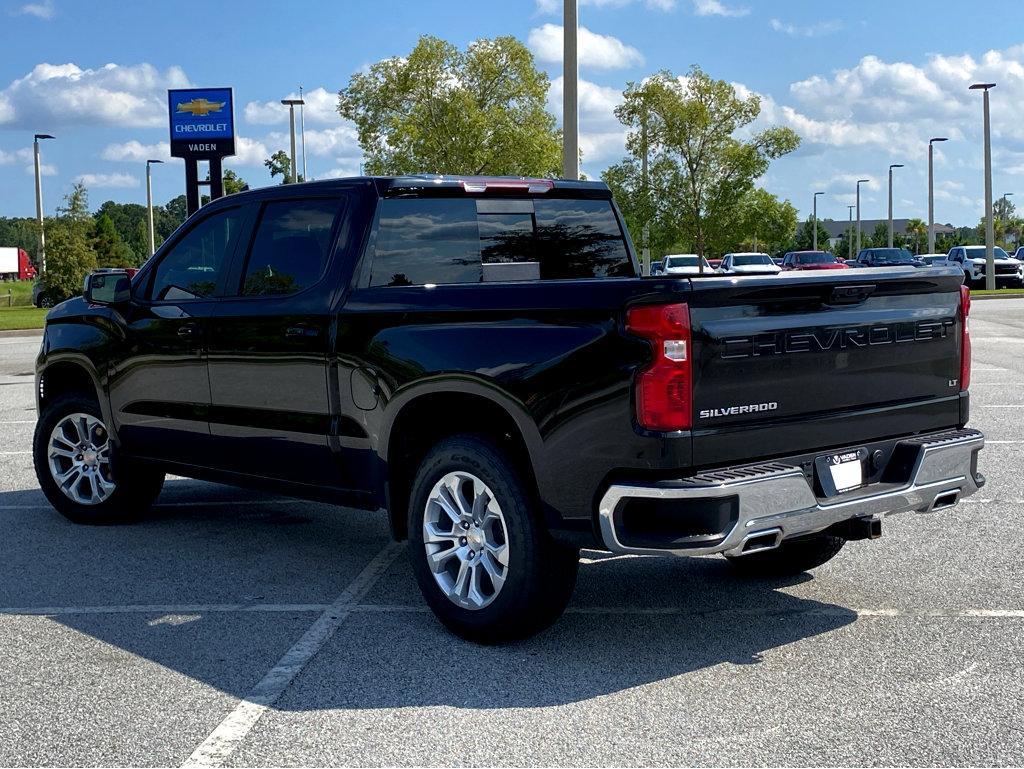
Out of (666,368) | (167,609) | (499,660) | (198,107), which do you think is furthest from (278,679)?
(198,107)

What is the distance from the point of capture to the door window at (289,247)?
6.07m

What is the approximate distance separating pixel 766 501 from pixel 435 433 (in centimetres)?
163

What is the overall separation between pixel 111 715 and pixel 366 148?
38.2 metres

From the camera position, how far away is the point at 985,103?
47750 mm

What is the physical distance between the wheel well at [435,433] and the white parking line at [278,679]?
18.3 inches

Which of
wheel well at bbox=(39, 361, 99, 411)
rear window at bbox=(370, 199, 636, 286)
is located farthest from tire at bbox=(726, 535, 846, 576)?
→ wheel well at bbox=(39, 361, 99, 411)

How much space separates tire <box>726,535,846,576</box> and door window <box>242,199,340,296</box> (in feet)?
8.03

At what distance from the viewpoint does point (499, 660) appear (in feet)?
16.3

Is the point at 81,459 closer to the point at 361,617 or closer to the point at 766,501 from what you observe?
the point at 361,617

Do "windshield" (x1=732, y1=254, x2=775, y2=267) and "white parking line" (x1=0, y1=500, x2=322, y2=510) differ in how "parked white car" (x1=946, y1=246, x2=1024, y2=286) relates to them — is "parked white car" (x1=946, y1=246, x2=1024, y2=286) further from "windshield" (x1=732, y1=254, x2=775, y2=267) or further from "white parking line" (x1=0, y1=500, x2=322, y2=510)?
"white parking line" (x1=0, y1=500, x2=322, y2=510)

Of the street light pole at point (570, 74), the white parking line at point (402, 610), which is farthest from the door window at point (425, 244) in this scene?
the street light pole at point (570, 74)

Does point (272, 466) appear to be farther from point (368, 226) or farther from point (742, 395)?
point (742, 395)

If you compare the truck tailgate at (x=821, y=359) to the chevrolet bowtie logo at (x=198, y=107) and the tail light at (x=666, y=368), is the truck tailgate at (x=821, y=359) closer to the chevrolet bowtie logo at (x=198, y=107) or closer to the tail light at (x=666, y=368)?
the tail light at (x=666, y=368)

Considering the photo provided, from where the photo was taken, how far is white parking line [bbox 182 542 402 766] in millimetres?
4016
